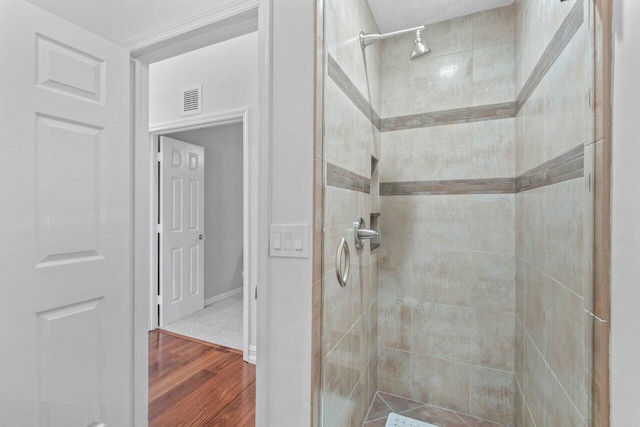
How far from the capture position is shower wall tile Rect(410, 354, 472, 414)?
4.90ft

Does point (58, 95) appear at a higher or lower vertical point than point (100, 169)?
higher

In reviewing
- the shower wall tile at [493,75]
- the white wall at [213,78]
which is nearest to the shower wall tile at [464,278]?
the shower wall tile at [493,75]

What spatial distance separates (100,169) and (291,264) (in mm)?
961

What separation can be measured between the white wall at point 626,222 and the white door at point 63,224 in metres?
1.71

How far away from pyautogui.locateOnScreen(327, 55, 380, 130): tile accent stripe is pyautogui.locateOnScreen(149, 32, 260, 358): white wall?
115 cm

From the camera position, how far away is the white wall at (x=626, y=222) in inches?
22.6

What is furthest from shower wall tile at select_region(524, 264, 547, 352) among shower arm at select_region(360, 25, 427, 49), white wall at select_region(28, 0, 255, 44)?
white wall at select_region(28, 0, 255, 44)

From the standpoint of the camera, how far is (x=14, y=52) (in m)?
0.99

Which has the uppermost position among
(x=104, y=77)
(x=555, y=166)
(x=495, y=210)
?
(x=104, y=77)

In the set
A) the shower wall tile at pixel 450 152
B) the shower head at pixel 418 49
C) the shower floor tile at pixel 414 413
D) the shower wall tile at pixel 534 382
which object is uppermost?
the shower head at pixel 418 49

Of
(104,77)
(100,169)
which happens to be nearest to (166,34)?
(104,77)

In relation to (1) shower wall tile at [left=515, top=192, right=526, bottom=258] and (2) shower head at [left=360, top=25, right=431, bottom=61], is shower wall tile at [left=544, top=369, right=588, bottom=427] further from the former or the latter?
(2) shower head at [left=360, top=25, right=431, bottom=61]

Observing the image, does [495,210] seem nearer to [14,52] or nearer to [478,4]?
[478,4]

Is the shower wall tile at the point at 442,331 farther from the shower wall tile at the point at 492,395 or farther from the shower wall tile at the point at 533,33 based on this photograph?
the shower wall tile at the point at 533,33
